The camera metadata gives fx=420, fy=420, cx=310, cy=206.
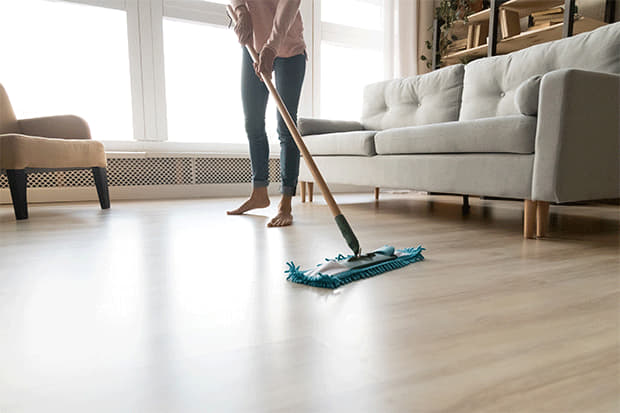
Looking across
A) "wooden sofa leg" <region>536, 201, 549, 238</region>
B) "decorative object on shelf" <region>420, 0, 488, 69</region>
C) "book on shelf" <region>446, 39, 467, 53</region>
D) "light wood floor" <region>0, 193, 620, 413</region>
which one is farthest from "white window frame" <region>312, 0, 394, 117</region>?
"light wood floor" <region>0, 193, 620, 413</region>

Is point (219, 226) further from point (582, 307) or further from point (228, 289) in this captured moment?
point (582, 307)

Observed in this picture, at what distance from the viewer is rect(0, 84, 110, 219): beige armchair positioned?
1.99 metres

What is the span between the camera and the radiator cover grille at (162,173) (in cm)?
300

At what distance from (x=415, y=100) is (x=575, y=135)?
4.92ft

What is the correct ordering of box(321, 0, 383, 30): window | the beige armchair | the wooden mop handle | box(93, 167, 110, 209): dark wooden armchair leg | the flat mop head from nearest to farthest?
the flat mop head < the wooden mop handle < the beige armchair < box(93, 167, 110, 209): dark wooden armchair leg < box(321, 0, 383, 30): window

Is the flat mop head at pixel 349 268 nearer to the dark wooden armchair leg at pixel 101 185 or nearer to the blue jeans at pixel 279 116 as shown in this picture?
the blue jeans at pixel 279 116

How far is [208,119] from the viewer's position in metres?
3.49

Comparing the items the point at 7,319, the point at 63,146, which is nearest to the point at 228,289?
the point at 7,319

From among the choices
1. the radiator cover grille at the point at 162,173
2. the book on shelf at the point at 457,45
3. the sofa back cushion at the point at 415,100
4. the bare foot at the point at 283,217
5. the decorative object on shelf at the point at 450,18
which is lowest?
the bare foot at the point at 283,217

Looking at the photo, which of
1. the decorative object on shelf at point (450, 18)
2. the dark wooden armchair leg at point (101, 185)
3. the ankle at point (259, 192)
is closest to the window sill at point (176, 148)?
the dark wooden armchair leg at point (101, 185)

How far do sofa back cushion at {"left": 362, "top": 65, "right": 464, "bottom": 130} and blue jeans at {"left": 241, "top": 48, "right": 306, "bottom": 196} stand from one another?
1.11m

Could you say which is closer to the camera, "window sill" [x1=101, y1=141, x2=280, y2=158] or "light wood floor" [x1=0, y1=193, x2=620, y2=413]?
"light wood floor" [x1=0, y1=193, x2=620, y2=413]

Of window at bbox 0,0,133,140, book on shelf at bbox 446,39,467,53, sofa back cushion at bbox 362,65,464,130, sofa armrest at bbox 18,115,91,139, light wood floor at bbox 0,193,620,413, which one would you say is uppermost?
book on shelf at bbox 446,39,467,53

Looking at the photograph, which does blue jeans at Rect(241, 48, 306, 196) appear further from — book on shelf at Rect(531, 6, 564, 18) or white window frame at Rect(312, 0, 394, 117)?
book on shelf at Rect(531, 6, 564, 18)
